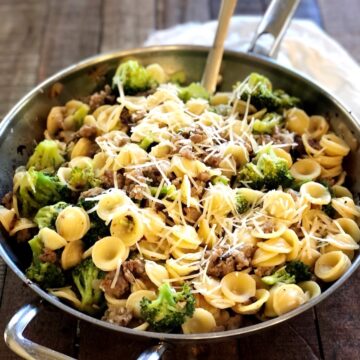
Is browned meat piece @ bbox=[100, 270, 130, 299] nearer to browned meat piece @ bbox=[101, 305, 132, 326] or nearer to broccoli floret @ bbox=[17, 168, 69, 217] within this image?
browned meat piece @ bbox=[101, 305, 132, 326]

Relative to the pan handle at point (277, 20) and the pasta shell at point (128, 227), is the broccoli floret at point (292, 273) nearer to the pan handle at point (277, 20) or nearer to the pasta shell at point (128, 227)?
the pasta shell at point (128, 227)

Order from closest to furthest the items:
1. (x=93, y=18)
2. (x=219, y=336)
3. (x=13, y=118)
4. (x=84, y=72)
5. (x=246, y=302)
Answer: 1. (x=219, y=336)
2. (x=246, y=302)
3. (x=13, y=118)
4. (x=84, y=72)
5. (x=93, y=18)

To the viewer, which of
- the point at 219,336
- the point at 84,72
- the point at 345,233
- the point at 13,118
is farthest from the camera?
the point at 84,72

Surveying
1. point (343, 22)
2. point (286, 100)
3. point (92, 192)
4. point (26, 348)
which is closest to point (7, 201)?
point (92, 192)

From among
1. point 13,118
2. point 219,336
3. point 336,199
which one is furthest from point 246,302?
point 13,118

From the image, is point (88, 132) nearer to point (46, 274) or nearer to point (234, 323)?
point (46, 274)

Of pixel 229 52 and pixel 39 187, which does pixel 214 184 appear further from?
pixel 229 52

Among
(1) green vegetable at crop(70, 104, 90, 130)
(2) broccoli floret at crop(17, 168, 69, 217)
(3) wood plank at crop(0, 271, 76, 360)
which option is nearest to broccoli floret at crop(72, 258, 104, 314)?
(3) wood plank at crop(0, 271, 76, 360)
